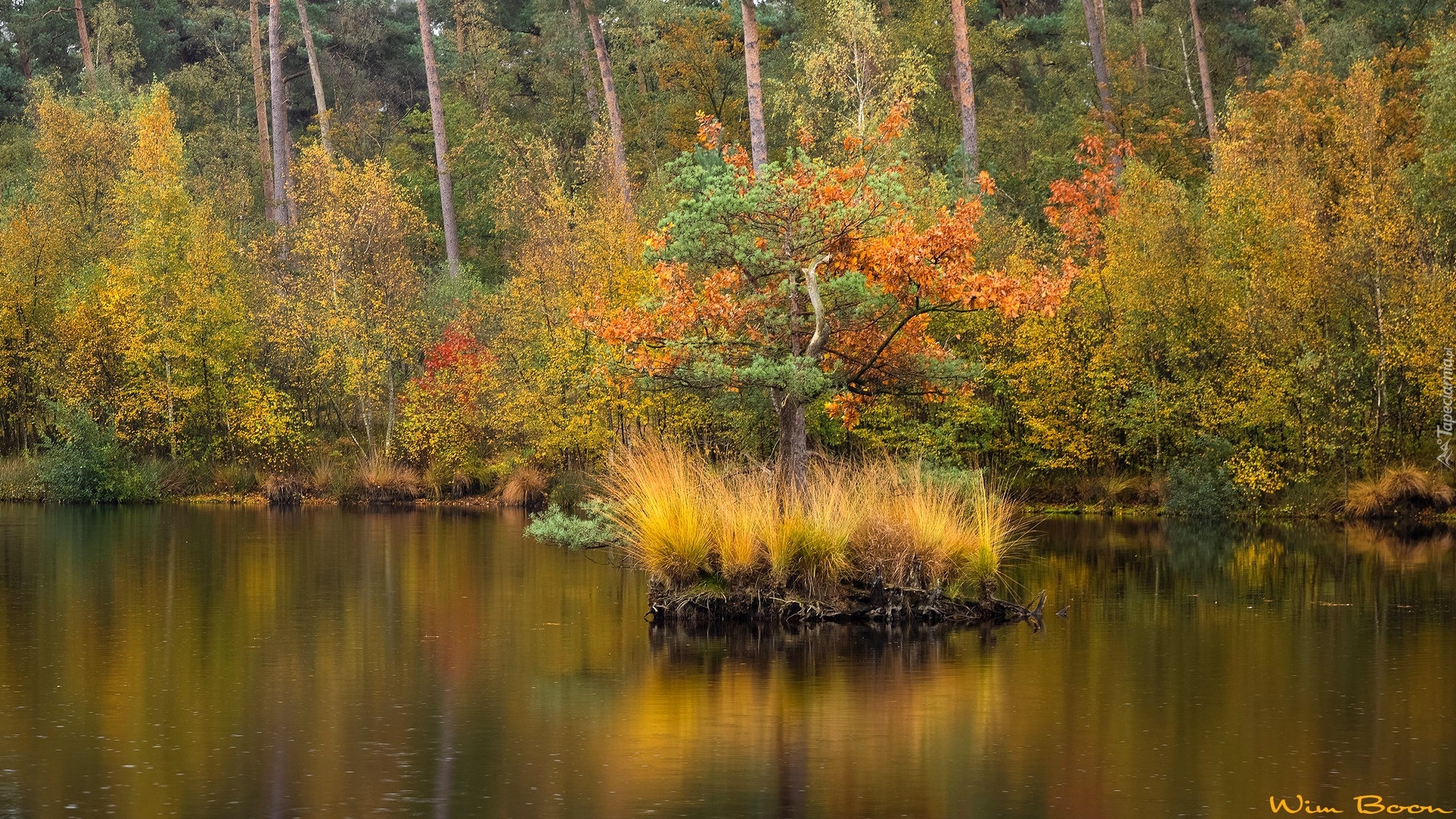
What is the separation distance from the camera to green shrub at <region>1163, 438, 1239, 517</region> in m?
33.4

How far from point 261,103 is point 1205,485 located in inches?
1396

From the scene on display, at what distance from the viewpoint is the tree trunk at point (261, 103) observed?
5325cm

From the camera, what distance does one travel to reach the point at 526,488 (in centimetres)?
Answer: 3809

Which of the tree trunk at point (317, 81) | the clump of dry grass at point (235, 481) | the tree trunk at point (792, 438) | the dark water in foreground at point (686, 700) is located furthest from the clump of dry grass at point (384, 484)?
the tree trunk at point (792, 438)

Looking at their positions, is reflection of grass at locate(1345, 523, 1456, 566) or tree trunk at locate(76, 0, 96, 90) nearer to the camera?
reflection of grass at locate(1345, 523, 1456, 566)

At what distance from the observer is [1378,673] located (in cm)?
1472

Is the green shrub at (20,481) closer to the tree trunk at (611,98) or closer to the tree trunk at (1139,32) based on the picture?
the tree trunk at (611,98)

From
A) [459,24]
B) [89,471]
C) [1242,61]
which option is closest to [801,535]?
[89,471]

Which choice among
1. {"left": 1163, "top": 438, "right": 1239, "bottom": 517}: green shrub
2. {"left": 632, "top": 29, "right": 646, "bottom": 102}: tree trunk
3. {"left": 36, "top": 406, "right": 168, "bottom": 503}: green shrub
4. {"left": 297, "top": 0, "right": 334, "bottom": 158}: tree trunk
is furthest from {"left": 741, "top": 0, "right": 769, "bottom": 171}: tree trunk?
{"left": 297, "top": 0, "right": 334, "bottom": 158}: tree trunk

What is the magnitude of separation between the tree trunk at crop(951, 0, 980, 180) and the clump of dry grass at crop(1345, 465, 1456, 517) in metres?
12.4

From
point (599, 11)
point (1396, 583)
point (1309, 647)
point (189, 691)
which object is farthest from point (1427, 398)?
point (599, 11)

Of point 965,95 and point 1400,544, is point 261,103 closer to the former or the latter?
point 965,95

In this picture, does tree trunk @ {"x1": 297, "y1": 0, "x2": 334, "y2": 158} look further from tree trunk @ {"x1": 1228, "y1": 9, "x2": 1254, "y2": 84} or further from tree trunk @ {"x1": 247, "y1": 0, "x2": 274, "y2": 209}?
tree trunk @ {"x1": 1228, "y1": 9, "x2": 1254, "y2": 84}

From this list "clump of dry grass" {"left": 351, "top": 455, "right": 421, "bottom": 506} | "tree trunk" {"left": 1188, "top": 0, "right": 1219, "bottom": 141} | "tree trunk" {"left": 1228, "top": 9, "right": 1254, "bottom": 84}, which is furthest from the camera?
"tree trunk" {"left": 1228, "top": 9, "right": 1254, "bottom": 84}
